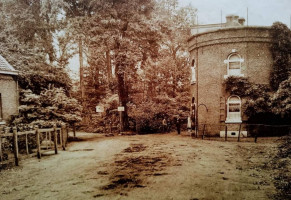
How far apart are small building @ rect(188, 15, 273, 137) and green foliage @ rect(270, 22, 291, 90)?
0.40 m

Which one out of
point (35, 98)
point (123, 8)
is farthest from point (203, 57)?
point (35, 98)

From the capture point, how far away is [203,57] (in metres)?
19.0

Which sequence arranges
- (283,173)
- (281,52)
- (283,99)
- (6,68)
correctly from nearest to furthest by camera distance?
1. (283,173)
2. (6,68)
3. (283,99)
4. (281,52)

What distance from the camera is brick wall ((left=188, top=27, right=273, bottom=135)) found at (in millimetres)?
17844

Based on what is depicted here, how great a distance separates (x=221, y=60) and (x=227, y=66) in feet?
2.01

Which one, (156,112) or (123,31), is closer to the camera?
(123,31)

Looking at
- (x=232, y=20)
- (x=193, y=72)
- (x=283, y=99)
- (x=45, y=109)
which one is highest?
(x=232, y=20)

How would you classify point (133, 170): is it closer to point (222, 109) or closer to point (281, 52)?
point (222, 109)

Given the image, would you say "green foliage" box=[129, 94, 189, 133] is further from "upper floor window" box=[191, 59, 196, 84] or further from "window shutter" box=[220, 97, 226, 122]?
"window shutter" box=[220, 97, 226, 122]

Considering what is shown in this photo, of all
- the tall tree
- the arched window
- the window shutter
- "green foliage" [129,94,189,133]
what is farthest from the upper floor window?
the tall tree

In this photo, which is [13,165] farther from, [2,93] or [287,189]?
[287,189]

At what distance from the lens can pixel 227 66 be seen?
18.3m

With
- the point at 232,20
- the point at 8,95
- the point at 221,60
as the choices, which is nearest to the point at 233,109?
the point at 221,60

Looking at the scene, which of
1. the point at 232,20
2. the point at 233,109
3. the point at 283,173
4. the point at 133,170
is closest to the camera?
the point at 283,173
